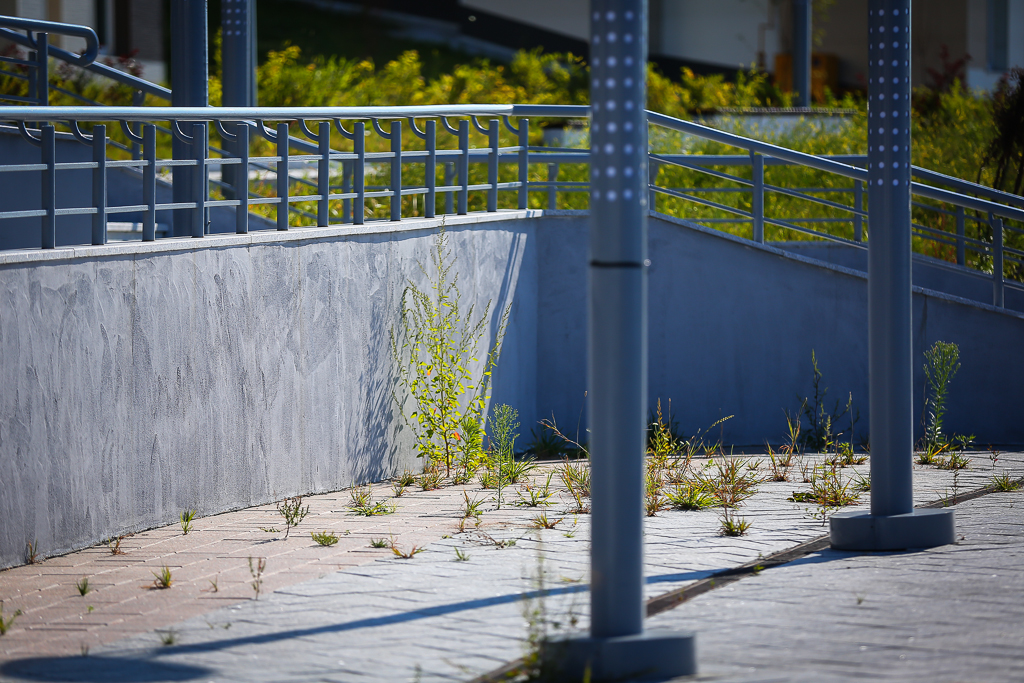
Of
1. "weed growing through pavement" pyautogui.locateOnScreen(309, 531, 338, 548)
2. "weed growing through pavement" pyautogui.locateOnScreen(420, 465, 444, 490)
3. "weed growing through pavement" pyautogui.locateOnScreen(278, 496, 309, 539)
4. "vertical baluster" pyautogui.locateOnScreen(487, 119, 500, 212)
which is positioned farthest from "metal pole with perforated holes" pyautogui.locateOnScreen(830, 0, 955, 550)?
"vertical baluster" pyautogui.locateOnScreen(487, 119, 500, 212)

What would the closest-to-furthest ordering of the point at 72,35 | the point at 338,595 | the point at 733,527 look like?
the point at 338,595
the point at 733,527
the point at 72,35

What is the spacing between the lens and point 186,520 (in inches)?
268

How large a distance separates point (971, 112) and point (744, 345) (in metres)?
8.87

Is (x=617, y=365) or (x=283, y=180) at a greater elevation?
(x=283, y=180)

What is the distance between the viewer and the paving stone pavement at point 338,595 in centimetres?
441

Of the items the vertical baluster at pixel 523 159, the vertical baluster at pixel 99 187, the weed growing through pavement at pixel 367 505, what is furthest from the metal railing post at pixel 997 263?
the vertical baluster at pixel 99 187

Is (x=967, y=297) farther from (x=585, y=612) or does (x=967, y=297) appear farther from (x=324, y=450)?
(x=585, y=612)

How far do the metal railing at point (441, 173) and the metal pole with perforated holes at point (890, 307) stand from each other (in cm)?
336

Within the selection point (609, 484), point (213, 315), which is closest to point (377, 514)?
point (213, 315)

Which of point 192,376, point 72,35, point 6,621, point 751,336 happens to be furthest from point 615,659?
point 72,35

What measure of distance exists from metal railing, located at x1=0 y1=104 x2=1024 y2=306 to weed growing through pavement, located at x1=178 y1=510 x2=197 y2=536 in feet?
4.88

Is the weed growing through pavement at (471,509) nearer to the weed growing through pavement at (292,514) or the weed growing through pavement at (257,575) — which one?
the weed growing through pavement at (292,514)

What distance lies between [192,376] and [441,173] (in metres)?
9.90

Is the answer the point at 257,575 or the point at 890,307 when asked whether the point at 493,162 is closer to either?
the point at 890,307
